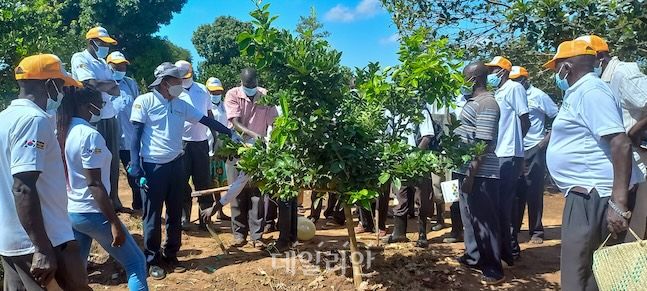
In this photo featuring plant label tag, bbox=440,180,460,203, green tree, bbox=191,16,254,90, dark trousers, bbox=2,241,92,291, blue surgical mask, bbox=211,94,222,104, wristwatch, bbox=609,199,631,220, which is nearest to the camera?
dark trousers, bbox=2,241,92,291

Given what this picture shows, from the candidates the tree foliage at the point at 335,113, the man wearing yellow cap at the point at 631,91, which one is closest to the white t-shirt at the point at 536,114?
the man wearing yellow cap at the point at 631,91

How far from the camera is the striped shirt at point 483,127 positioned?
15.3 feet

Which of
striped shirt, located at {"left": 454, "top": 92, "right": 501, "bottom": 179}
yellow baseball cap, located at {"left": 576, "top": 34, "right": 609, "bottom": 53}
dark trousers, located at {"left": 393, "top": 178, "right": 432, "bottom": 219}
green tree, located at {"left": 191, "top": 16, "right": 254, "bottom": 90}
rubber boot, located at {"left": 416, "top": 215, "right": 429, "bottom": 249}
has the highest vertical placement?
green tree, located at {"left": 191, "top": 16, "right": 254, "bottom": 90}

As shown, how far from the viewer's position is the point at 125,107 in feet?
22.5

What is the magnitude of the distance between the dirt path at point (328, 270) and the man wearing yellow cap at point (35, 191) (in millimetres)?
2138

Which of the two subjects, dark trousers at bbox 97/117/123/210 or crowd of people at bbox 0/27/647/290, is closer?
crowd of people at bbox 0/27/647/290

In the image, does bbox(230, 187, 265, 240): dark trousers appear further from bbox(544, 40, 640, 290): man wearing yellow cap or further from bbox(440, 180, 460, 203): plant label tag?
bbox(544, 40, 640, 290): man wearing yellow cap

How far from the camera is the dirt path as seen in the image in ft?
15.9

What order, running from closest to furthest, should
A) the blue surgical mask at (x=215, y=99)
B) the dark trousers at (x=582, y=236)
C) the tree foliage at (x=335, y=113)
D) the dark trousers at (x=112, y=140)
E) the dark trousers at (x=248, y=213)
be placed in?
the dark trousers at (x=582, y=236) → the tree foliage at (x=335, y=113) → the dark trousers at (x=248, y=213) → the dark trousers at (x=112, y=140) → the blue surgical mask at (x=215, y=99)

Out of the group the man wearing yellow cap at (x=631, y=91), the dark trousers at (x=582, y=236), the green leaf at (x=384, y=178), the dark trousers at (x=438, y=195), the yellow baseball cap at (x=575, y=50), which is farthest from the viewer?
the dark trousers at (x=438, y=195)

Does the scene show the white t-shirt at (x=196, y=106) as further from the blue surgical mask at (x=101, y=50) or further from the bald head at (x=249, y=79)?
the blue surgical mask at (x=101, y=50)

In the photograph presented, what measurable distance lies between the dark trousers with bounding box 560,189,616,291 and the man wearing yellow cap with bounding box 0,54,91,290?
289cm

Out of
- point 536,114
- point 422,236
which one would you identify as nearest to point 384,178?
point 422,236

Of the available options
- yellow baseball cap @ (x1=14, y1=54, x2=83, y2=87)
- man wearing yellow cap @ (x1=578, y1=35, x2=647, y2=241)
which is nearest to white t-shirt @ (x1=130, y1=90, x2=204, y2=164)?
yellow baseball cap @ (x1=14, y1=54, x2=83, y2=87)
